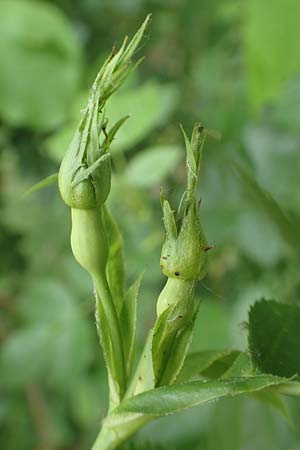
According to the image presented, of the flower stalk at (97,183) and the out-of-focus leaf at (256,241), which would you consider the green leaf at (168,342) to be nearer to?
the flower stalk at (97,183)

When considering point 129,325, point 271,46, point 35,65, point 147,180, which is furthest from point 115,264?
point 35,65

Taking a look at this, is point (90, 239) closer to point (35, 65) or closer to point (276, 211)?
point (276, 211)

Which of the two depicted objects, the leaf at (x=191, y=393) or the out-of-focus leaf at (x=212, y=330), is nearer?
the leaf at (x=191, y=393)

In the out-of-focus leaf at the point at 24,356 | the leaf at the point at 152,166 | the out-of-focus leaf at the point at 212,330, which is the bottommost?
the out-of-focus leaf at the point at 24,356

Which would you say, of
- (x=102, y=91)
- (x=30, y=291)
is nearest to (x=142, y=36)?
(x=102, y=91)

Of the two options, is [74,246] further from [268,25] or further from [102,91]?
[268,25]

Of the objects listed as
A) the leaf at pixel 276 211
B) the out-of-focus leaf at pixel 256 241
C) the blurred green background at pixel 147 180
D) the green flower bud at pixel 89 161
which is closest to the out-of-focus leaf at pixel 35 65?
the blurred green background at pixel 147 180

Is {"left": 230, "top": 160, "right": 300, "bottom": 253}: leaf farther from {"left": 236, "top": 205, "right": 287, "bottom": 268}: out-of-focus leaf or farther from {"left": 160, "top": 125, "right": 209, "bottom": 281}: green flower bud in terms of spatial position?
{"left": 236, "top": 205, "right": 287, "bottom": 268}: out-of-focus leaf

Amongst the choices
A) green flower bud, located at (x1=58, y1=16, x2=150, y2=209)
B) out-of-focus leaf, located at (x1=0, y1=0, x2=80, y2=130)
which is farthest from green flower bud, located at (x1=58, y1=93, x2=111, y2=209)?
out-of-focus leaf, located at (x1=0, y1=0, x2=80, y2=130)
